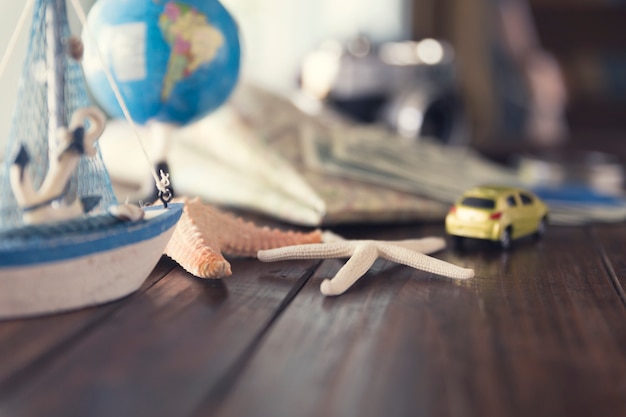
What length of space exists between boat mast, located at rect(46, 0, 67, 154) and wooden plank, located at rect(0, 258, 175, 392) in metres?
0.15

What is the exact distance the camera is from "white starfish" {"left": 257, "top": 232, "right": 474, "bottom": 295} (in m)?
0.69

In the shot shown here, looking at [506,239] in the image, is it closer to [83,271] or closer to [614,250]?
[614,250]

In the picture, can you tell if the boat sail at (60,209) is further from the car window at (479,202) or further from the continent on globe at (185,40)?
the car window at (479,202)

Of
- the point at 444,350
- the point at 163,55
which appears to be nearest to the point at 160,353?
the point at 444,350

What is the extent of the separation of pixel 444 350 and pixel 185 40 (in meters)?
0.52

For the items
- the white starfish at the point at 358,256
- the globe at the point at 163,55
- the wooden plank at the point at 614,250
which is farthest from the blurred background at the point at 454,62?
the white starfish at the point at 358,256

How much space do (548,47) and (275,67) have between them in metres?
1.74

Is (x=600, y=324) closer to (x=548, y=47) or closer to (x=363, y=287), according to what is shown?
(x=363, y=287)

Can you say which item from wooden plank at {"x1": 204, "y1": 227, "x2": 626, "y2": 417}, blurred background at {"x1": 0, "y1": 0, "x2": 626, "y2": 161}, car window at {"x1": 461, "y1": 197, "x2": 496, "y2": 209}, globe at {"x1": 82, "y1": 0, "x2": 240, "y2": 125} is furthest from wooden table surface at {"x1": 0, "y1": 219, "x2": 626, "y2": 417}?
blurred background at {"x1": 0, "y1": 0, "x2": 626, "y2": 161}

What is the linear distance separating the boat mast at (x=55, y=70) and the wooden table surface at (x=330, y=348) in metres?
0.17

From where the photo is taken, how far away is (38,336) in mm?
548

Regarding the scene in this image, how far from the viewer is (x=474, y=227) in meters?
0.85

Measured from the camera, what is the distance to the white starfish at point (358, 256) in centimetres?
69

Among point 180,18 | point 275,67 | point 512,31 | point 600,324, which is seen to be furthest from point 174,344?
point 512,31
